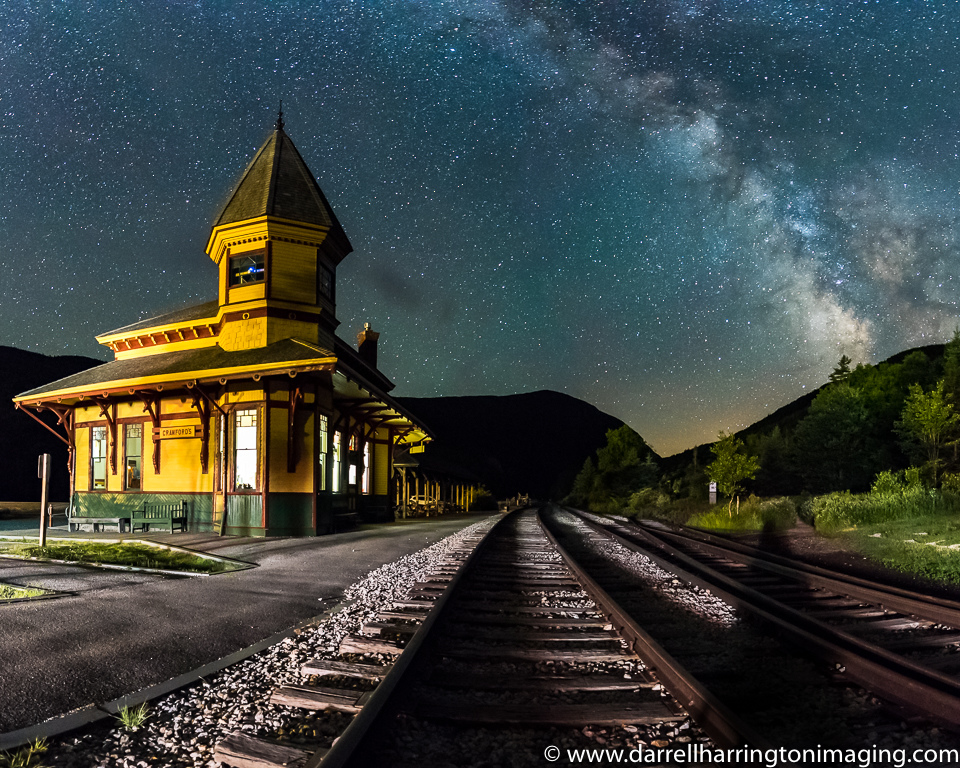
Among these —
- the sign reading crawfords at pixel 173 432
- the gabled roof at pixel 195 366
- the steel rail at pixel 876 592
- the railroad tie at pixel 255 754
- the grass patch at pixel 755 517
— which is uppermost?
the gabled roof at pixel 195 366

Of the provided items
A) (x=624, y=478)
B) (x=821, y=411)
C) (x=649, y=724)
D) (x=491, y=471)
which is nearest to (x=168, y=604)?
(x=649, y=724)

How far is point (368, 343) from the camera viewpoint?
2883cm

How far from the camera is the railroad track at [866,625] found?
11.1ft

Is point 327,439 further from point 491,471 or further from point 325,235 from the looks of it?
point 491,471

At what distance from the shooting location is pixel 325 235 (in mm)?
18312

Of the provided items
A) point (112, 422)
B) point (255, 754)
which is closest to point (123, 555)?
point (112, 422)

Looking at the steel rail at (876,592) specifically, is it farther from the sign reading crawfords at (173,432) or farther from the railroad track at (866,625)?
the sign reading crawfords at (173,432)

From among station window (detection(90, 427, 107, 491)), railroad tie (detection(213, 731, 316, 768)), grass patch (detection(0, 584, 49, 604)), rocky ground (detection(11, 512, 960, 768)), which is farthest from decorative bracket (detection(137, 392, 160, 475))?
railroad tie (detection(213, 731, 316, 768))

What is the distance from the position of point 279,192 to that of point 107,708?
17.2 metres

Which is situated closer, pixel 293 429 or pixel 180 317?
pixel 293 429

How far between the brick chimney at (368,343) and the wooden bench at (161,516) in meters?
12.6

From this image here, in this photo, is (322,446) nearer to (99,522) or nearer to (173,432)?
(173,432)

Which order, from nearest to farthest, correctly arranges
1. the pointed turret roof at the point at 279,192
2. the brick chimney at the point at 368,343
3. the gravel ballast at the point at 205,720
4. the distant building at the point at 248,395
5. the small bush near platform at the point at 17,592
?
the gravel ballast at the point at 205,720, the small bush near platform at the point at 17,592, the distant building at the point at 248,395, the pointed turret roof at the point at 279,192, the brick chimney at the point at 368,343

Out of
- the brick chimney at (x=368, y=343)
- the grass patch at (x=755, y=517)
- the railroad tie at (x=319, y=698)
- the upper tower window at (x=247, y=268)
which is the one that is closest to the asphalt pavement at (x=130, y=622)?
the railroad tie at (x=319, y=698)
